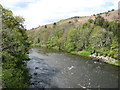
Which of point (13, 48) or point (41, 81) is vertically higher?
point (13, 48)

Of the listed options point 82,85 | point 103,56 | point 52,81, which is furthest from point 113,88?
point 103,56

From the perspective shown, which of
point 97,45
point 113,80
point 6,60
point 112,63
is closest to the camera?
point 6,60

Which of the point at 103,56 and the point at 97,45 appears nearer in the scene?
the point at 103,56

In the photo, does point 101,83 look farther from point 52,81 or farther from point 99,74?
point 52,81

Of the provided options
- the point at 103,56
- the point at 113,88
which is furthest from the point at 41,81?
the point at 103,56

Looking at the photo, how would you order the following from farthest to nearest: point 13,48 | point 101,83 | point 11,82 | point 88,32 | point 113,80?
point 88,32
point 113,80
point 101,83
point 13,48
point 11,82

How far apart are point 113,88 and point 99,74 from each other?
6008 millimetres

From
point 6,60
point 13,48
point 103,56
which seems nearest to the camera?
point 6,60

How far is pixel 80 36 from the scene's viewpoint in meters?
55.2

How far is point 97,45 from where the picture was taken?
143 feet

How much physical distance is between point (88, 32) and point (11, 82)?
46410mm

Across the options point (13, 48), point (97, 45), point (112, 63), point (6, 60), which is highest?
point (13, 48)

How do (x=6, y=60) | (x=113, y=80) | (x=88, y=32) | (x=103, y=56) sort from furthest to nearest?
(x=88, y=32)
(x=103, y=56)
(x=113, y=80)
(x=6, y=60)

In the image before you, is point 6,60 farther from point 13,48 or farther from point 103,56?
point 103,56
